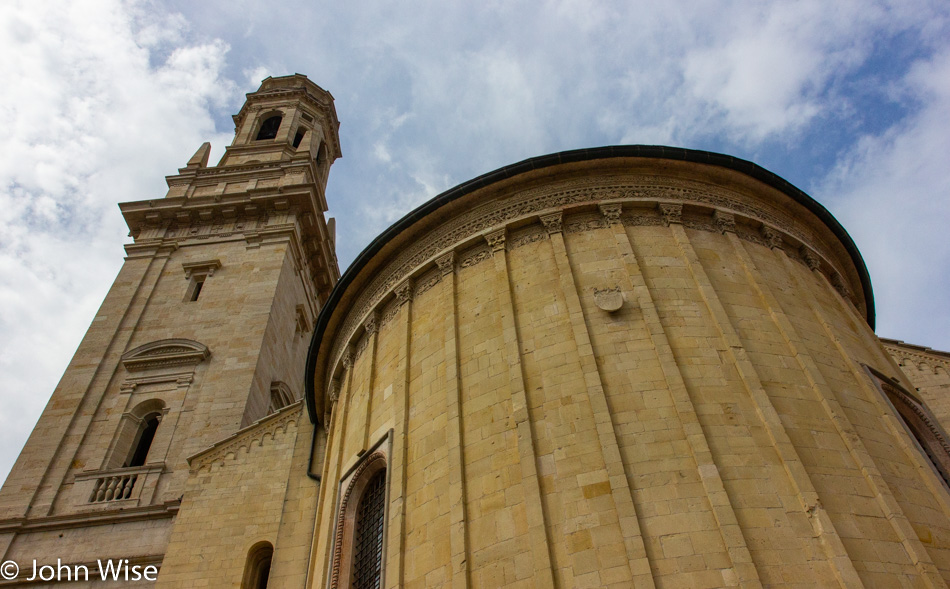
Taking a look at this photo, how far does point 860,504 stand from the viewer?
891cm

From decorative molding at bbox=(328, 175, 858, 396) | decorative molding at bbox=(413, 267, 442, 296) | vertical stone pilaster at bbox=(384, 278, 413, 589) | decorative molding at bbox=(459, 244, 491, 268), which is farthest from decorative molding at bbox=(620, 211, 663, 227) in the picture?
vertical stone pilaster at bbox=(384, 278, 413, 589)

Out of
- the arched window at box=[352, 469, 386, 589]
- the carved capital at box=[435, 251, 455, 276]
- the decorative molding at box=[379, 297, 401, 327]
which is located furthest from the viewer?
the decorative molding at box=[379, 297, 401, 327]

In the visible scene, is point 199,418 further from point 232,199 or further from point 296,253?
point 232,199

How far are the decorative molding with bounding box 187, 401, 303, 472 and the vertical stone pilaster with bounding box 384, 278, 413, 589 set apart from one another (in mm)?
4641

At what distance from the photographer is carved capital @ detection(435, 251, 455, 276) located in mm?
13836

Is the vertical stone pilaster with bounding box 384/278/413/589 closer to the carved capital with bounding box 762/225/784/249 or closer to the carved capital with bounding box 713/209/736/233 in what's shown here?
the carved capital with bounding box 713/209/736/233

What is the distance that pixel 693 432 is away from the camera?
9445 millimetres

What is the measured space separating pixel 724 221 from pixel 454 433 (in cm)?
681

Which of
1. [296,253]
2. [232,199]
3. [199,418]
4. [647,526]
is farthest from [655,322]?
[232,199]

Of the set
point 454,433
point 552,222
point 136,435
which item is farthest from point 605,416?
point 136,435

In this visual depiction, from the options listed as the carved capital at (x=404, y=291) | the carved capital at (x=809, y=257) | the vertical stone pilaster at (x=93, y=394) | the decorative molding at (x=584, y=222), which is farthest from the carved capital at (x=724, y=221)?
the vertical stone pilaster at (x=93, y=394)

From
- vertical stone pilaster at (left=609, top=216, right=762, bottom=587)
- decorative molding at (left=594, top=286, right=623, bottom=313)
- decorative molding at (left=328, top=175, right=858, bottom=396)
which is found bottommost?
vertical stone pilaster at (left=609, top=216, right=762, bottom=587)

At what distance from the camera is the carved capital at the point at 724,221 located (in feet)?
44.3

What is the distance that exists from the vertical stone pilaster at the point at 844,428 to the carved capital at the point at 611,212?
2171mm
